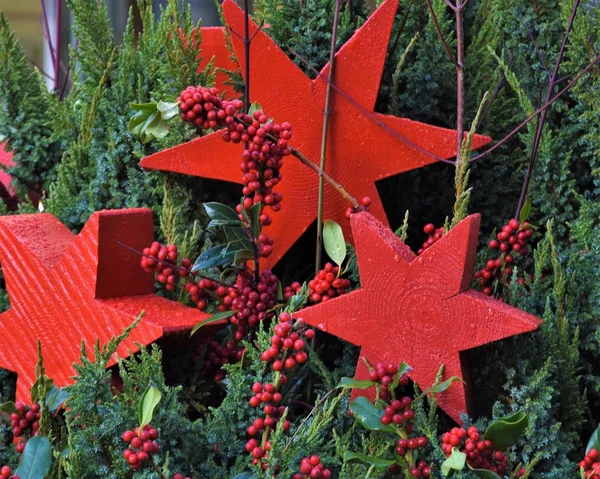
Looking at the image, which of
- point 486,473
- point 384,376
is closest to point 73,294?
point 384,376

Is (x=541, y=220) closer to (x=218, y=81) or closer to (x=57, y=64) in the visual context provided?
(x=218, y=81)

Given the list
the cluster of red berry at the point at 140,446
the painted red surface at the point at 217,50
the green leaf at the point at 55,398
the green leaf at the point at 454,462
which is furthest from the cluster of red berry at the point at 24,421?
the painted red surface at the point at 217,50

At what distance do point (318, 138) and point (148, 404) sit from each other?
0.35 m

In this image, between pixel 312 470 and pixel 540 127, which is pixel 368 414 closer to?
pixel 312 470

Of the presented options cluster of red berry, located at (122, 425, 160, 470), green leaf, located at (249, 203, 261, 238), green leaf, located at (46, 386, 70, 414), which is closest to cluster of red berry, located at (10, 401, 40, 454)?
green leaf, located at (46, 386, 70, 414)

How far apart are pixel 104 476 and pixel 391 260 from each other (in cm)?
31

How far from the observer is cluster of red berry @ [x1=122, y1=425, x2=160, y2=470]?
2.00ft

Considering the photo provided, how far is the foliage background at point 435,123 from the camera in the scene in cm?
74

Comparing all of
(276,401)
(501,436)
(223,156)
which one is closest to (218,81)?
(223,156)

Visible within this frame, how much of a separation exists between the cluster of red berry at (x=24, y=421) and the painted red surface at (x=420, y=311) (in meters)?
0.27

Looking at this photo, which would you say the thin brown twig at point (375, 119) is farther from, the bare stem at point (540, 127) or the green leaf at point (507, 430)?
the green leaf at point (507, 430)

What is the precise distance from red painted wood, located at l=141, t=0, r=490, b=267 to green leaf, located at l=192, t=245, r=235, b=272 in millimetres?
108

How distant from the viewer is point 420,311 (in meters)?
0.67

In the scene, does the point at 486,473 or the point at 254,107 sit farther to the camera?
the point at 254,107
